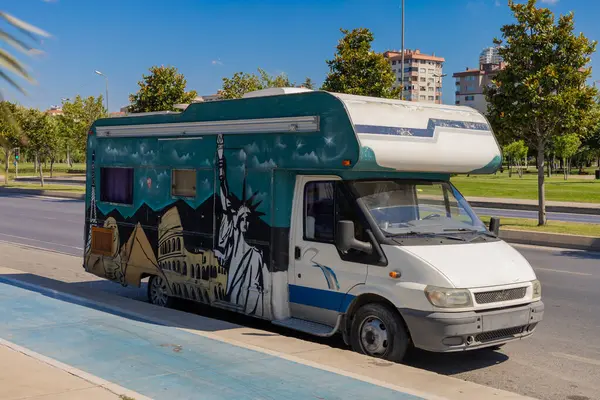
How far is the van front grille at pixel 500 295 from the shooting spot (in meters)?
7.12

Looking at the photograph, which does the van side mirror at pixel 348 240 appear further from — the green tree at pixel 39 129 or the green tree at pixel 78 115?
the green tree at pixel 78 115

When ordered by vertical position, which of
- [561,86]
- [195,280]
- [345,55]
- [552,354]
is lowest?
[552,354]

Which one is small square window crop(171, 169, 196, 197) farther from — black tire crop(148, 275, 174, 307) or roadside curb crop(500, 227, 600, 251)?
roadside curb crop(500, 227, 600, 251)

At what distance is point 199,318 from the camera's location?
9.06 m

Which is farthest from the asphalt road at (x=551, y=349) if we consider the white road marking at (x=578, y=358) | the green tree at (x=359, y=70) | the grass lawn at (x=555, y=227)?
the green tree at (x=359, y=70)

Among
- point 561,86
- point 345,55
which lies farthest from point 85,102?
point 561,86

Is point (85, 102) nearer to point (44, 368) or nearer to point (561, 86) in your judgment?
point (561, 86)

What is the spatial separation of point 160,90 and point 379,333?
34.7 metres

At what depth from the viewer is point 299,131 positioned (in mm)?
8188

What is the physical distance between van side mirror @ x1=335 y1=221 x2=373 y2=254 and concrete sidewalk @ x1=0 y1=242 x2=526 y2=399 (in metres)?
1.08

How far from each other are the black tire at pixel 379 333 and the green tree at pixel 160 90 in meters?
34.3

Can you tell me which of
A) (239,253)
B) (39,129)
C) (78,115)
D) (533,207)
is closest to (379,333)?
(239,253)

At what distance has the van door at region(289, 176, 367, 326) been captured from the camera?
25.8ft

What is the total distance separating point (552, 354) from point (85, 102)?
223 ft
